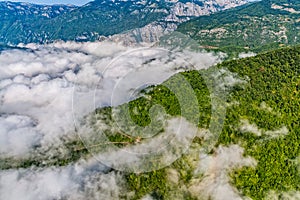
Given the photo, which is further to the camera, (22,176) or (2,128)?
(2,128)

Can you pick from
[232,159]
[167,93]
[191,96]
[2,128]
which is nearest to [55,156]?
[167,93]

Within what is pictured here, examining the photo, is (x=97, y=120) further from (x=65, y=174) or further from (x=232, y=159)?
(x=232, y=159)

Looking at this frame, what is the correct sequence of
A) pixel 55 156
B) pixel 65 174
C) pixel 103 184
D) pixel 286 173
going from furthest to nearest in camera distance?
pixel 55 156 → pixel 65 174 → pixel 103 184 → pixel 286 173

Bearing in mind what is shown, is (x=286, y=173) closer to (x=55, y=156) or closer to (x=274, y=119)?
(x=274, y=119)

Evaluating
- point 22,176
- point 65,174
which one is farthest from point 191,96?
point 22,176

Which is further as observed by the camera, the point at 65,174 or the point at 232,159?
the point at 65,174

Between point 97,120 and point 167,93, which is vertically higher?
point 167,93

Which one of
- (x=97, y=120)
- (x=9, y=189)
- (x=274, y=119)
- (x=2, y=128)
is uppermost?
(x=274, y=119)

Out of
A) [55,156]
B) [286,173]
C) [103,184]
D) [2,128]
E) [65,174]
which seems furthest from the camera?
[2,128]

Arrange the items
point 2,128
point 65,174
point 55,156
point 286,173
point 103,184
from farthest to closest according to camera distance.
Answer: point 2,128 → point 55,156 → point 65,174 → point 103,184 → point 286,173
